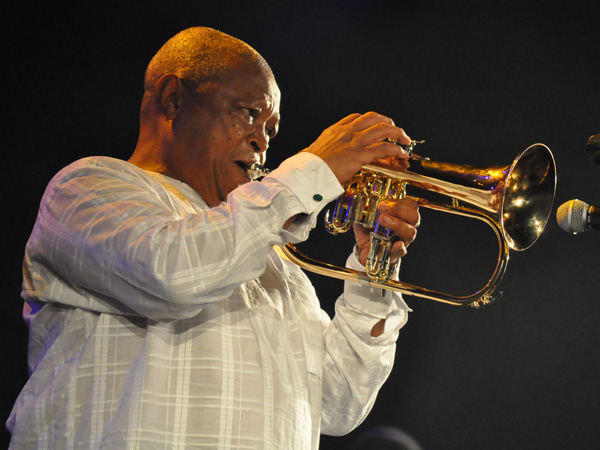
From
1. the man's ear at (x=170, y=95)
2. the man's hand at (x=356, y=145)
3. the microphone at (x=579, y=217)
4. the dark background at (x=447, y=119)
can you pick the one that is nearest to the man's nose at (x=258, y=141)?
the man's ear at (x=170, y=95)

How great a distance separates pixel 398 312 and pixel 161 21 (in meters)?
1.80

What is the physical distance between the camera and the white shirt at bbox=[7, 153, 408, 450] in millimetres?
1594

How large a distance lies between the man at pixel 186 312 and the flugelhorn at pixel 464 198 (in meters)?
0.07

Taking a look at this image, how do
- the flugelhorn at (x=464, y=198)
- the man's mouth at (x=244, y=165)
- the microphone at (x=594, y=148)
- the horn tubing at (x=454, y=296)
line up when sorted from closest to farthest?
the microphone at (x=594, y=148), the flugelhorn at (x=464, y=198), the horn tubing at (x=454, y=296), the man's mouth at (x=244, y=165)

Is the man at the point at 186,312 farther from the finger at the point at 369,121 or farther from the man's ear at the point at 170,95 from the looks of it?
the man's ear at the point at 170,95

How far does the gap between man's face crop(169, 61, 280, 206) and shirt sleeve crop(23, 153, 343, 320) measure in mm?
362

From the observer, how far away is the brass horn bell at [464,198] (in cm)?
193

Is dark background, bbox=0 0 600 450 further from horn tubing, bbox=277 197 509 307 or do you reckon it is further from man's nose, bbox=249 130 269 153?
horn tubing, bbox=277 197 509 307

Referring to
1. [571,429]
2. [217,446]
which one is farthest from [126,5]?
[571,429]

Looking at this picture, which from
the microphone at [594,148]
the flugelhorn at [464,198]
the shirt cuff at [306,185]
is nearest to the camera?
the microphone at [594,148]

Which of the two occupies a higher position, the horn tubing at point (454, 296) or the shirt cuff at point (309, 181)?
the shirt cuff at point (309, 181)

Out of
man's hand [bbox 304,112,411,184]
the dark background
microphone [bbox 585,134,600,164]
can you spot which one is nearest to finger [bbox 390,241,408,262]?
man's hand [bbox 304,112,411,184]

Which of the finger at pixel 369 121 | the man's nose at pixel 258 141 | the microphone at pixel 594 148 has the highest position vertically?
the man's nose at pixel 258 141

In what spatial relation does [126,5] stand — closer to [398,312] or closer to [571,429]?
[398,312]
